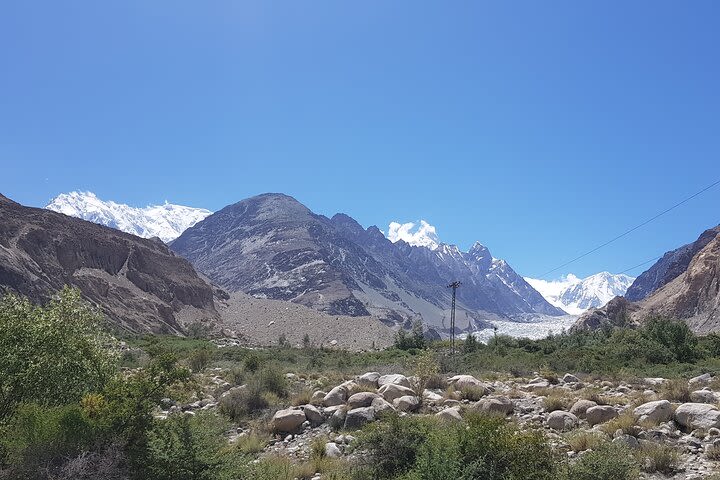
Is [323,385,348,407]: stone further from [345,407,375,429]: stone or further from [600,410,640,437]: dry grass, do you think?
[600,410,640,437]: dry grass

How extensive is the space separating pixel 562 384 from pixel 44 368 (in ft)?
62.5

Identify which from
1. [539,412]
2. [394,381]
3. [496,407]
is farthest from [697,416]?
[394,381]

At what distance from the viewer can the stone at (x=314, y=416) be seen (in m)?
15.4

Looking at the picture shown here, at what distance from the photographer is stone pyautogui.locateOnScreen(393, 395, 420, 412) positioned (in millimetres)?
15539

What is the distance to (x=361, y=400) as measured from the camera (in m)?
16.1

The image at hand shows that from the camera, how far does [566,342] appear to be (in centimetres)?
5838

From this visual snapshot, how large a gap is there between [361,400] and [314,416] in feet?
5.23

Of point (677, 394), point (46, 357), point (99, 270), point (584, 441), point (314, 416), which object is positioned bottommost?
point (677, 394)

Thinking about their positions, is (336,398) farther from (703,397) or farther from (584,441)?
(703,397)

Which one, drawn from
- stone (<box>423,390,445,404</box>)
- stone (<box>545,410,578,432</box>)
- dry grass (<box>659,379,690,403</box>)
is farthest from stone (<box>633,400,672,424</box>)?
stone (<box>423,390,445,404</box>)

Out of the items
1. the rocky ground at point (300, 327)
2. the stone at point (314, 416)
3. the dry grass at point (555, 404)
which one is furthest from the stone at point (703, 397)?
the rocky ground at point (300, 327)

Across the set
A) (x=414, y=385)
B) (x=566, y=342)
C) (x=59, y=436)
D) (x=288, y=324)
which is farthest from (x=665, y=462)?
(x=288, y=324)

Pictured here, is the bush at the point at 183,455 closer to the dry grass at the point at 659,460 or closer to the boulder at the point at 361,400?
the boulder at the point at 361,400

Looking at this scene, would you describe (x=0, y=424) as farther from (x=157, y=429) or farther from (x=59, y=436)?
(x=157, y=429)
